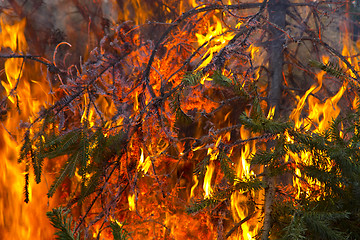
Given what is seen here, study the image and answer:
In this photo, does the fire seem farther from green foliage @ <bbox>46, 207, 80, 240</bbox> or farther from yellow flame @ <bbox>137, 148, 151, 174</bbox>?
green foliage @ <bbox>46, 207, 80, 240</bbox>

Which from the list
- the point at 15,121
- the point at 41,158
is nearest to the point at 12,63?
the point at 15,121

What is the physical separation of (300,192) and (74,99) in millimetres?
1451

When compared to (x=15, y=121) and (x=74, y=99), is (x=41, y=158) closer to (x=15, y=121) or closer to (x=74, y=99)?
(x=74, y=99)

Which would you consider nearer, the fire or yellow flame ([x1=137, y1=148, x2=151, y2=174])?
yellow flame ([x1=137, y1=148, x2=151, y2=174])

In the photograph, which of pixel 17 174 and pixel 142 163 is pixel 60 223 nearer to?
pixel 142 163

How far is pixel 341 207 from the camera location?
1312mm

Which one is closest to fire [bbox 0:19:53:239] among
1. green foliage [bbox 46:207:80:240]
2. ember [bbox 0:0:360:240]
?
ember [bbox 0:0:360:240]

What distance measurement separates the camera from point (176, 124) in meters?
4.06

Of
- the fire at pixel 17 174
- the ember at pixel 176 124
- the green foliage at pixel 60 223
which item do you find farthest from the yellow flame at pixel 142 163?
the fire at pixel 17 174

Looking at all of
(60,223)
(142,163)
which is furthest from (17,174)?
(60,223)

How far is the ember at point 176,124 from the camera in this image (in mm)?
1366

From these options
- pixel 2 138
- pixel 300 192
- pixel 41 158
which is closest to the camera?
pixel 300 192

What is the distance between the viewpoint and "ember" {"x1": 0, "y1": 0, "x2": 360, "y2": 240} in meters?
1.37

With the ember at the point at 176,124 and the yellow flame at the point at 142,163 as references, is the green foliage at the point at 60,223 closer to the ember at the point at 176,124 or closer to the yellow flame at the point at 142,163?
the ember at the point at 176,124
